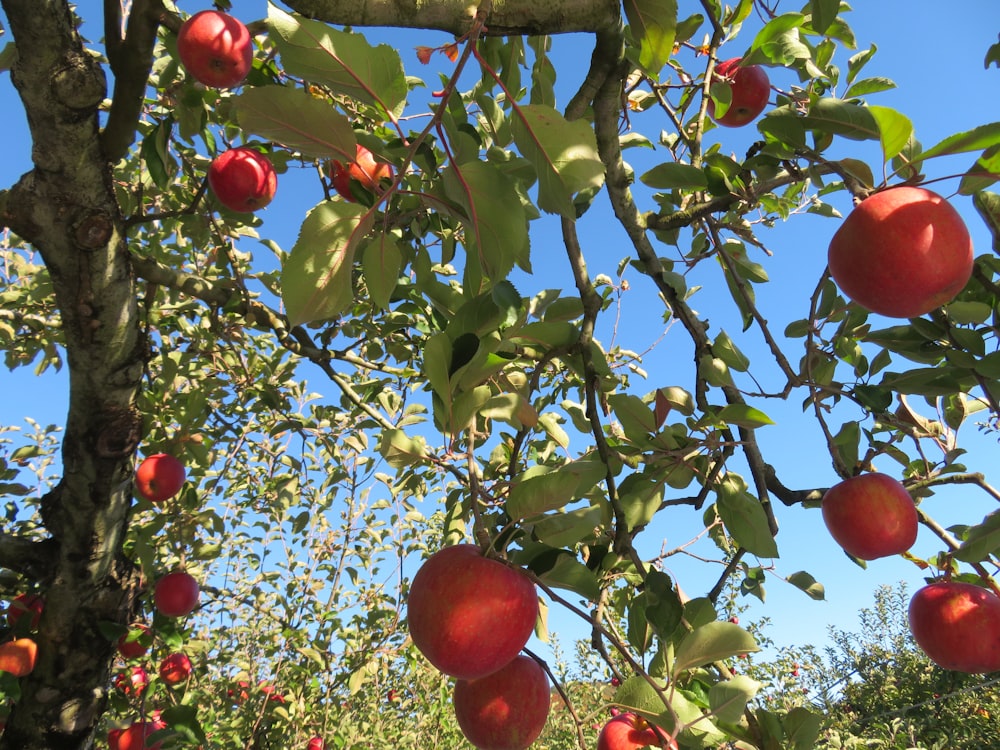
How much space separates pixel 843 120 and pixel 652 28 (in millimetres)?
381

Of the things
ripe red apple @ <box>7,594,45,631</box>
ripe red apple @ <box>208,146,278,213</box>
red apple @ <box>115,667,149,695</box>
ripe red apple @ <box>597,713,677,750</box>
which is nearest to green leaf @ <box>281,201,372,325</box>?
ripe red apple @ <box>597,713,677,750</box>

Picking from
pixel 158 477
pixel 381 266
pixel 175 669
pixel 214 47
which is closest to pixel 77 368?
pixel 158 477

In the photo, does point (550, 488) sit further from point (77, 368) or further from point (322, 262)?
point (77, 368)

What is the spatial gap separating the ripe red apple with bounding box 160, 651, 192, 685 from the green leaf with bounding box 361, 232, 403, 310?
3.09 meters

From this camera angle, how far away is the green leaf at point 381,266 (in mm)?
1027

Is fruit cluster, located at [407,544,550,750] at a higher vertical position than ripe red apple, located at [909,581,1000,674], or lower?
higher

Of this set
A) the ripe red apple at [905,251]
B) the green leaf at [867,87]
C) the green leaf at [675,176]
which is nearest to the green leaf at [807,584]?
the ripe red apple at [905,251]

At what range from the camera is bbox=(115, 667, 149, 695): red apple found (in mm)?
3232

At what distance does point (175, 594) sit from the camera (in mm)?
2840

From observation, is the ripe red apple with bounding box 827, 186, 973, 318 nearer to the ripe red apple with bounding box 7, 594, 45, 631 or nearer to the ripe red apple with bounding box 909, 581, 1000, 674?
the ripe red apple with bounding box 909, 581, 1000, 674

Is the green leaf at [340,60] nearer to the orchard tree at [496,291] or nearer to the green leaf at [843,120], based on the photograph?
the orchard tree at [496,291]

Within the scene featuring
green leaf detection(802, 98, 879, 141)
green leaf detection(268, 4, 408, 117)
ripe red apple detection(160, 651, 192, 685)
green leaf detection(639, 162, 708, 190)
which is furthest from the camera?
ripe red apple detection(160, 651, 192, 685)

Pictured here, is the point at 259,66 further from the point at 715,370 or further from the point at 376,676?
the point at 376,676

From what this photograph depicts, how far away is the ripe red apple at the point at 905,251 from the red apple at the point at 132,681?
3.13 meters
